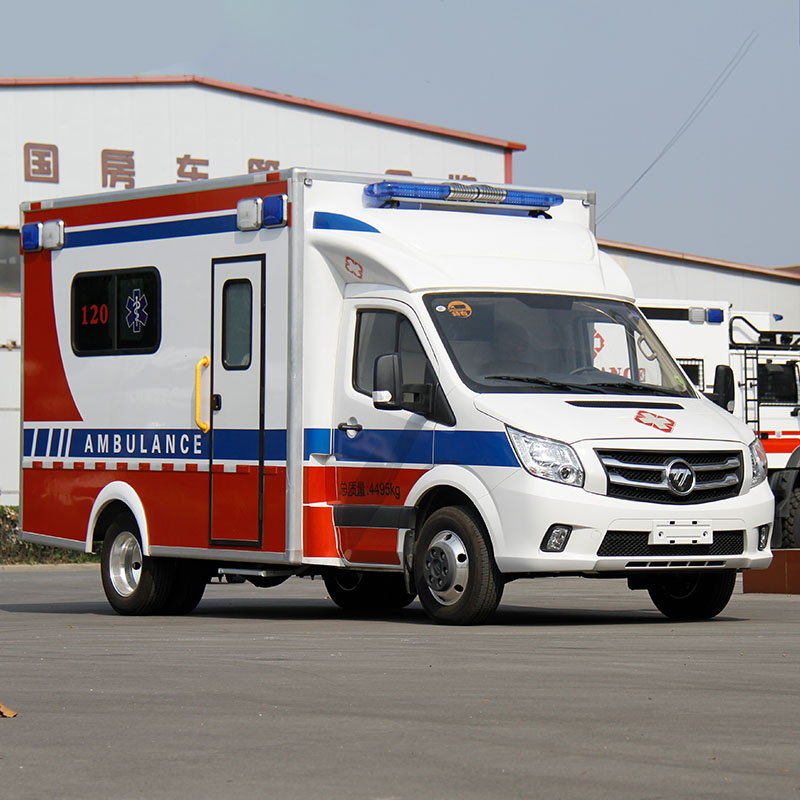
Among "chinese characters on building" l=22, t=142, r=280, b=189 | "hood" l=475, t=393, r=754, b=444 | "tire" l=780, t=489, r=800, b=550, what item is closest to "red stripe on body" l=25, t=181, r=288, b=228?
"hood" l=475, t=393, r=754, b=444

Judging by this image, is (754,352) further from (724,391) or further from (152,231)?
(152,231)

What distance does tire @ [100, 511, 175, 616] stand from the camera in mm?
14852

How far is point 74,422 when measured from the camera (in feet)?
50.6

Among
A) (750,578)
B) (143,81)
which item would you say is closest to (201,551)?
(750,578)

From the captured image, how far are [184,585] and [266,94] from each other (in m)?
22.3

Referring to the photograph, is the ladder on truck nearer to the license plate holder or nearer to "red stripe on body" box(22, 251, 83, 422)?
"red stripe on body" box(22, 251, 83, 422)

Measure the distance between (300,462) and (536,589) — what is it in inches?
260

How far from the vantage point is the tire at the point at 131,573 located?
14852 mm

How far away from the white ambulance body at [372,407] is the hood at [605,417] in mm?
20

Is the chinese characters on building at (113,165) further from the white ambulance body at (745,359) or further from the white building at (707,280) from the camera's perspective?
the white ambulance body at (745,359)

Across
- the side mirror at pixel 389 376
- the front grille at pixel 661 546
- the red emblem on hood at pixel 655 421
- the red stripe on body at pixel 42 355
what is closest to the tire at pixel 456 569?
the front grille at pixel 661 546

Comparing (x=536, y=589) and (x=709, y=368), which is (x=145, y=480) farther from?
(x=709, y=368)

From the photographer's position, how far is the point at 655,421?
12211mm

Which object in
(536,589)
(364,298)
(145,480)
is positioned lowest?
(536,589)
